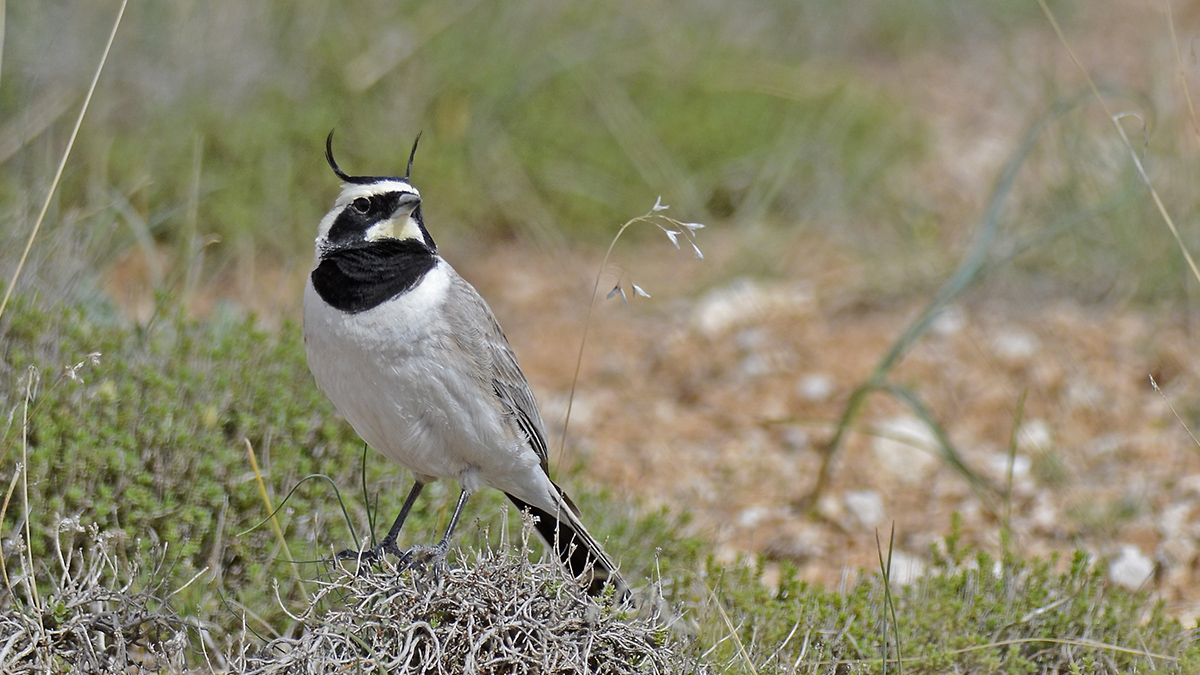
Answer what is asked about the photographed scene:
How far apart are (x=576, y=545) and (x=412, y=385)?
68 cm

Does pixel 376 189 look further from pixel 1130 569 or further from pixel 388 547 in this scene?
pixel 1130 569

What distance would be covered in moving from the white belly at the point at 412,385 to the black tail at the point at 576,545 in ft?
0.75

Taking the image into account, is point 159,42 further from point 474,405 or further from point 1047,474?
point 1047,474

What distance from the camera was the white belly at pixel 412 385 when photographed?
2.95m

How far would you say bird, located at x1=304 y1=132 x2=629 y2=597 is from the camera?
296 centimetres

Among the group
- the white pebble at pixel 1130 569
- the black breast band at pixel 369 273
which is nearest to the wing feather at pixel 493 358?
the black breast band at pixel 369 273

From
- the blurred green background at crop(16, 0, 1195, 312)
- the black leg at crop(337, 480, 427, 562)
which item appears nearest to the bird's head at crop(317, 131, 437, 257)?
the black leg at crop(337, 480, 427, 562)

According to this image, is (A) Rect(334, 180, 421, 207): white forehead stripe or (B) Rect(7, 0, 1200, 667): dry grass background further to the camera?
(B) Rect(7, 0, 1200, 667): dry grass background

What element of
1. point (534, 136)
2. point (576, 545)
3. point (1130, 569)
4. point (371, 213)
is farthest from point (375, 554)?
point (534, 136)

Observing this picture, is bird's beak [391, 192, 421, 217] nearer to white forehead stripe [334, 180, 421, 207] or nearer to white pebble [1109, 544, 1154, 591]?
white forehead stripe [334, 180, 421, 207]

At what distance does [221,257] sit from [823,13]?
525cm

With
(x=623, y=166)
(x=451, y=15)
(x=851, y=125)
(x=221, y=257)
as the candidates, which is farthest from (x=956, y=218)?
(x=221, y=257)

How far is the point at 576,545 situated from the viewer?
328 centimetres

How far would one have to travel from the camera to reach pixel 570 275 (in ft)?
22.0
